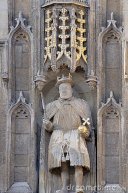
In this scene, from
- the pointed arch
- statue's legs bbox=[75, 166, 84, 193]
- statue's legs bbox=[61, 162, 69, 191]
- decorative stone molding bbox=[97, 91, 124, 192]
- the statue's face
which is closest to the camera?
statue's legs bbox=[75, 166, 84, 193]

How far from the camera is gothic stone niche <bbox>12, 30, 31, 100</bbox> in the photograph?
2445 centimetres

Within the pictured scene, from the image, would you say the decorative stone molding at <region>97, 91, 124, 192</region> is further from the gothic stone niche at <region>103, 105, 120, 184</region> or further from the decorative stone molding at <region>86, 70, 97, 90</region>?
the decorative stone molding at <region>86, 70, 97, 90</region>

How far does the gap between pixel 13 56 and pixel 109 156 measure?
2.14 meters

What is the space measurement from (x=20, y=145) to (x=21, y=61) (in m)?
1.30

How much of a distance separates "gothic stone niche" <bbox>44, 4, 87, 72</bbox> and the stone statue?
0.94ft

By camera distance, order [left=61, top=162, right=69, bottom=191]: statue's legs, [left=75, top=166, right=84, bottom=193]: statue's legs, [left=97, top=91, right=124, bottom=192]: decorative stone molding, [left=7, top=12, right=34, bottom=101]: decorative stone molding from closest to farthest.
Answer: [left=75, top=166, right=84, bottom=193]: statue's legs, [left=61, top=162, right=69, bottom=191]: statue's legs, [left=97, top=91, right=124, bottom=192]: decorative stone molding, [left=7, top=12, right=34, bottom=101]: decorative stone molding

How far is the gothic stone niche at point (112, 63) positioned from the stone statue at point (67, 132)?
50cm

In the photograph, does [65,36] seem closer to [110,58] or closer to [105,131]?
[110,58]

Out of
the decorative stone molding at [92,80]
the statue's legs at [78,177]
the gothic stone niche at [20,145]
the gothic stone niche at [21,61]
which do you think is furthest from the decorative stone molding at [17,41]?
the statue's legs at [78,177]

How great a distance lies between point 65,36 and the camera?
2425cm

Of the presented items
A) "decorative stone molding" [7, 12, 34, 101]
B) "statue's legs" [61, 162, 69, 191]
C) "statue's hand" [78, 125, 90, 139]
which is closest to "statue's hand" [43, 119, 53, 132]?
"statue's hand" [78, 125, 90, 139]

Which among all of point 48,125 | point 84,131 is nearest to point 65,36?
point 48,125

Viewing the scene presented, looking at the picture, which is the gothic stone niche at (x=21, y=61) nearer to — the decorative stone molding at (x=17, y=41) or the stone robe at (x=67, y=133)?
the decorative stone molding at (x=17, y=41)

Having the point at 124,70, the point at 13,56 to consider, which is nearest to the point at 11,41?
the point at 13,56
